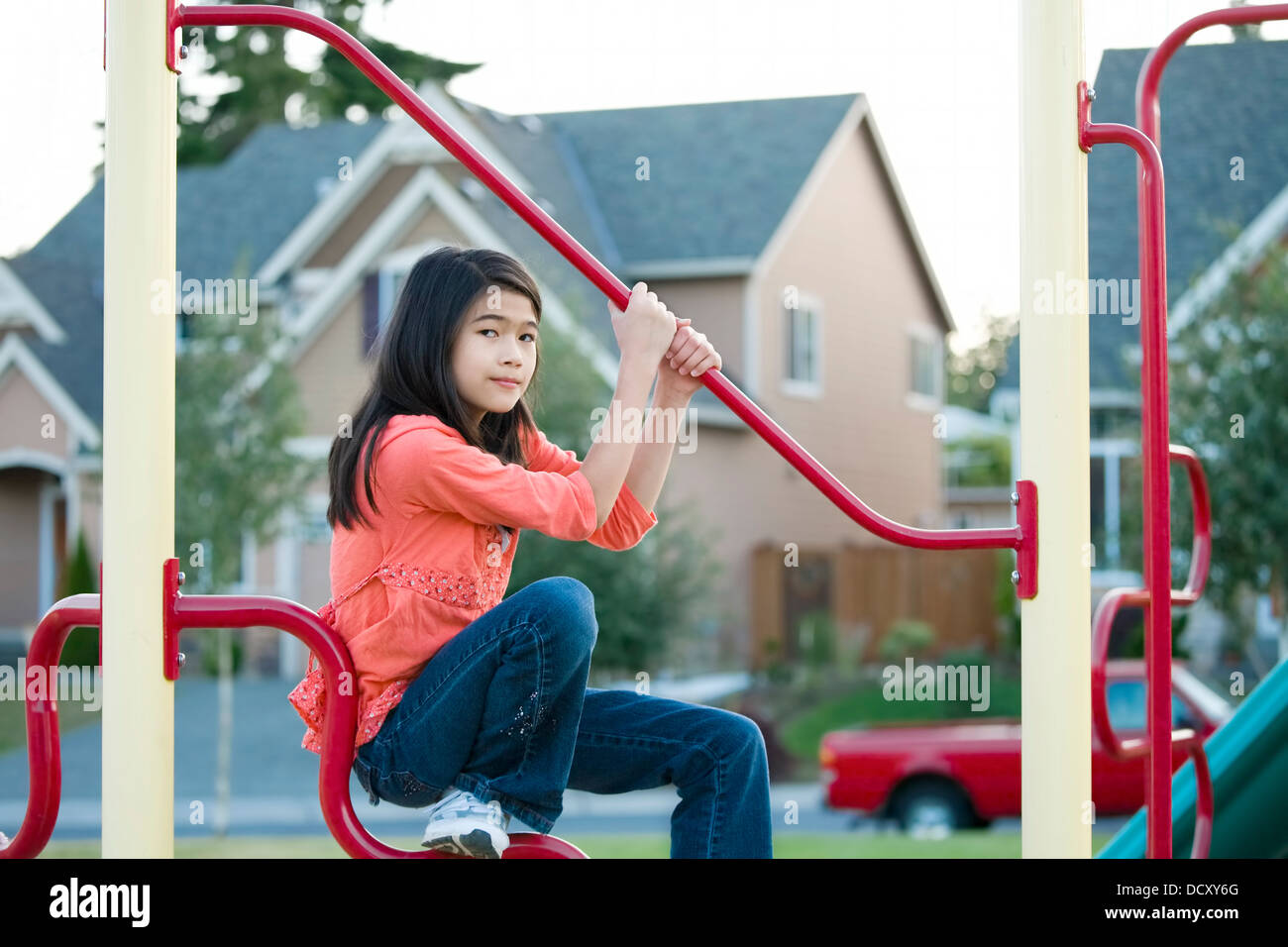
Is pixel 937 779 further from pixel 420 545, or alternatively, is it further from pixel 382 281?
pixel 420 545

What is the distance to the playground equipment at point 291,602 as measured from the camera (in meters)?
1.83

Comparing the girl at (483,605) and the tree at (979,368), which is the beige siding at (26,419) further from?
the tree at (979,368)

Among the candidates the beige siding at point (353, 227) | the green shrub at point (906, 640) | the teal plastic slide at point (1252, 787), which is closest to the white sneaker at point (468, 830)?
the teal plastic slide at point (1252, 787)

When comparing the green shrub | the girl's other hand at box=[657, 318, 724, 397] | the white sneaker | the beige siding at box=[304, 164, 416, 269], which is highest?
the beige siding at box=[304, 164, 416, 269]

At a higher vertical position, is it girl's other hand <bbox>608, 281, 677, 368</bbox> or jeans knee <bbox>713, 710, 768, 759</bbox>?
girl's other hand <bbox>608, 281, 677, 368</bbox>

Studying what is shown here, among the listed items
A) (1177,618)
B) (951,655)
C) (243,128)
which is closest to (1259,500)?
(1177,618)

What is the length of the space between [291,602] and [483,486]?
12.0 inches

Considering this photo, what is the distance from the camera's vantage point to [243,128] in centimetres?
2433

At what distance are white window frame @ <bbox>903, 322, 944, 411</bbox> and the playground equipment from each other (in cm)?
1725

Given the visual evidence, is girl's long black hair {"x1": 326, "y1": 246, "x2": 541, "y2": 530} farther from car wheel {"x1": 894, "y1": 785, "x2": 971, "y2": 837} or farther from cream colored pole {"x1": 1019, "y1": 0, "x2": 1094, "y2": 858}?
car wheel {"x1": 894, "y1": 785, "x2": 971, "y2": 837}

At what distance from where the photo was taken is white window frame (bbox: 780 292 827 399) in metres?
16.2

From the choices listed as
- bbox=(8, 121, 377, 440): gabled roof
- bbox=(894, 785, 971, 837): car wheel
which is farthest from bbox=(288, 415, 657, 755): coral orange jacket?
bbox=(8, 121, 377, 440): gabled roof
